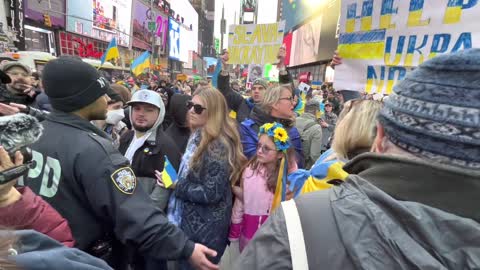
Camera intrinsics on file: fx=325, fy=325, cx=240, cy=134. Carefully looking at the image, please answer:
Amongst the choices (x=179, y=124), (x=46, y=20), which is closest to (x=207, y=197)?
(x=179, y=124)

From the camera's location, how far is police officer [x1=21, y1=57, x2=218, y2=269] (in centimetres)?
176

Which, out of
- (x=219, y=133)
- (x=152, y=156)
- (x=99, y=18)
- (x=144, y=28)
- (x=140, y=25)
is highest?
(x=140, y=25)

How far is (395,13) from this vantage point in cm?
296

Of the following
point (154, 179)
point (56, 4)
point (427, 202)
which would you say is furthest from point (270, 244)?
point (56, 4)

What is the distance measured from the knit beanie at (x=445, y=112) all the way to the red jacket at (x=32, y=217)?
4.43 ft

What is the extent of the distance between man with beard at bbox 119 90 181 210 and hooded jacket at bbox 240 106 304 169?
80 centimetres

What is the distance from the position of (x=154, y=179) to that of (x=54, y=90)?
1.34 meters

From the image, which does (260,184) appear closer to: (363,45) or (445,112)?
(363,45)

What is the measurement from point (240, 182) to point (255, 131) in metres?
0.82

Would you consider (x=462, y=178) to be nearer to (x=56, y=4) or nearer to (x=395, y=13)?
(x=395, y=13)

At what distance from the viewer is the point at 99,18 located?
33.4 meters

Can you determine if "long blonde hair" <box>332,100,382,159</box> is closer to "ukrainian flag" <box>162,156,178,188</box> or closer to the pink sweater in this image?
the pink sweater

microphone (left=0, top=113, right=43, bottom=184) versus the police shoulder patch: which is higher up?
microphone (left=0, top=113, right=43, bottom=184)

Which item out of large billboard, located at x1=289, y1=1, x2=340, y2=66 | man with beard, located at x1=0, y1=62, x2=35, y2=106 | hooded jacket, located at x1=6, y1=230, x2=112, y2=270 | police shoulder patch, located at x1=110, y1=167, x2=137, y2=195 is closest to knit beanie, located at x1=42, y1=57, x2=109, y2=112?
police shoulder patch, located at x1=110, y1=167, x2=137, y2=195
